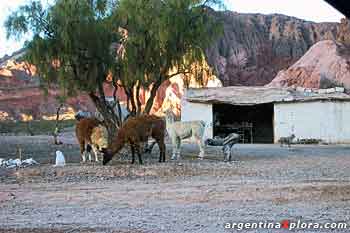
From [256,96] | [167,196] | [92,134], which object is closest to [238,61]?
[256,96]

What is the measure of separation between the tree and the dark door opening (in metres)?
16.5

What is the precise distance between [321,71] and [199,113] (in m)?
20.9

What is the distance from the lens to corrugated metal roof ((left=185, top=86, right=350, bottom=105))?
3256 cm

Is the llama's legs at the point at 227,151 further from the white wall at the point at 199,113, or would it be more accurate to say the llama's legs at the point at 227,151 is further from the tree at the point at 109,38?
the white wall at the point at 199,113

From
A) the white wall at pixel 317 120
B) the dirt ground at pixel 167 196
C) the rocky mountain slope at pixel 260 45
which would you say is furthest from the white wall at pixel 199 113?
the rocky mountain slope at pixel 260 45

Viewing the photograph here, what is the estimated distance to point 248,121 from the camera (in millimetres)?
39531

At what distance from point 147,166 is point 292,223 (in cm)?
878

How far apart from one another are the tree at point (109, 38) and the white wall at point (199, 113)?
13.6 meters

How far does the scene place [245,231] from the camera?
6.87 meters

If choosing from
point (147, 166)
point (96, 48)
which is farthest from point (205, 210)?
point (96, 48)

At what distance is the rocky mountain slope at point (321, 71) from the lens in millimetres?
48925

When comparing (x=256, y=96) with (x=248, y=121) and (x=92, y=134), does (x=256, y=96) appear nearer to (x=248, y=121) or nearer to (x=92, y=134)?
(x=248, y=121)

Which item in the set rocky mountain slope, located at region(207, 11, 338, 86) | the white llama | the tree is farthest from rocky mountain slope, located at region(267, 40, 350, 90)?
the white llama

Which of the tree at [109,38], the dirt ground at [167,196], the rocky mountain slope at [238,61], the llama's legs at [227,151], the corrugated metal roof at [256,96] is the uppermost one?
the rocky mountain slope at [238,61]
